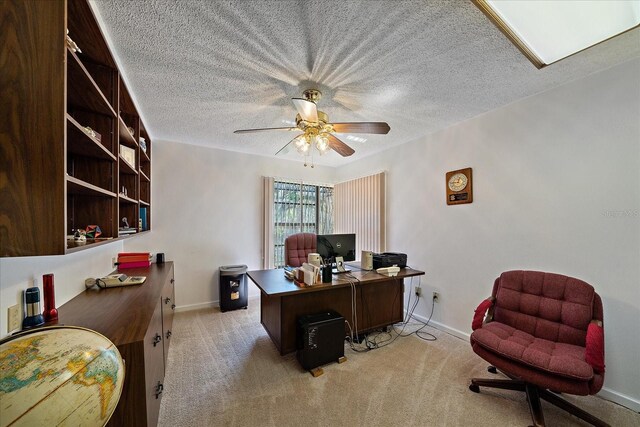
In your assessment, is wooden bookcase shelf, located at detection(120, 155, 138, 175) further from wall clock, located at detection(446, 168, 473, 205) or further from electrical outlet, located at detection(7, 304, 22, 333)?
wall clock, located at detection(446, 168, 473, 205)

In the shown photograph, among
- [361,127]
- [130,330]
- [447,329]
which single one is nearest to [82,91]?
[130,330]

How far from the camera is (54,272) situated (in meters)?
1.46

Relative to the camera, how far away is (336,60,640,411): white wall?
176cm

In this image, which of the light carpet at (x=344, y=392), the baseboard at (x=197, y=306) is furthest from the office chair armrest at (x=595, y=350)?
the baseboard at (x=197, y=306)

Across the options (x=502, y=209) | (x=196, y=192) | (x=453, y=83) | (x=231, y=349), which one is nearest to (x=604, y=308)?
(x=502, y=209)

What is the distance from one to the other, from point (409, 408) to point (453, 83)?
8.59 feet

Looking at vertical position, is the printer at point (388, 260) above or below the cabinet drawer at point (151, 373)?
above

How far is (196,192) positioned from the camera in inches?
143

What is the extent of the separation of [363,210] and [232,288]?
2504 millimetres

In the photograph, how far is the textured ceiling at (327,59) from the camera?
52.1 inches

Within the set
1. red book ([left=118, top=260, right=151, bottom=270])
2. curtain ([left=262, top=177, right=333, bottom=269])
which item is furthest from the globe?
curtain ([left=262, top=177, right=333, bottom=269])

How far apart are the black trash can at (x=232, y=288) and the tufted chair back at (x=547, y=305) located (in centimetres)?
312

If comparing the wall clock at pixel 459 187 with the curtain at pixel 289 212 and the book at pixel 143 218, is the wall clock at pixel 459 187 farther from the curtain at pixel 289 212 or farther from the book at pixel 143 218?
the book at pixel 143 218

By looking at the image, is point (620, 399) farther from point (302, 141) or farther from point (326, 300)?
point (302, 141)
